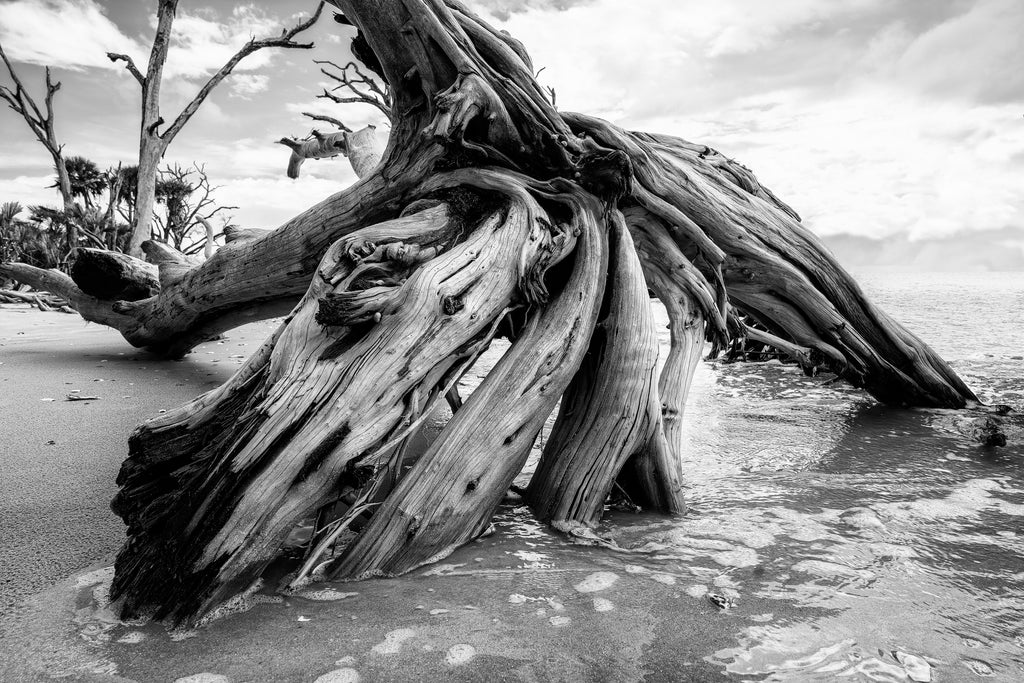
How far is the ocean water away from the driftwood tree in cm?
41

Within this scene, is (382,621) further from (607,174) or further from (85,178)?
(85,178)

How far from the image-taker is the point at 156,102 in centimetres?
1195

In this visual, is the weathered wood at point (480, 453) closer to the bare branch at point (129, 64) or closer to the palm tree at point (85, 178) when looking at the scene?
the bare branch at point (129, 64)

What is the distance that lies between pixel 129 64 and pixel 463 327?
1230 centimetres

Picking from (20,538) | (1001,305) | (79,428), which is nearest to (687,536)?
(20,538)

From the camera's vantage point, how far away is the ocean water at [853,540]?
5.57ft

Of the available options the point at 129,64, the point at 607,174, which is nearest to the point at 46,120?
the point at 129,64

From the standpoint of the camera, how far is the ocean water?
1699 mm

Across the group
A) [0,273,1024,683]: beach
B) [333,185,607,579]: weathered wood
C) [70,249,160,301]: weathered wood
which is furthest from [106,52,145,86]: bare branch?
[333,185,607,579]: weathered wood

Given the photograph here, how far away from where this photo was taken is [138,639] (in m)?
1.68

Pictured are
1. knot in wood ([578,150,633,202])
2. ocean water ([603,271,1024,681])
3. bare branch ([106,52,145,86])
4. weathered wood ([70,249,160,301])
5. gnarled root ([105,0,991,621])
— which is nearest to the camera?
ocean water ([603,271,1024,681])

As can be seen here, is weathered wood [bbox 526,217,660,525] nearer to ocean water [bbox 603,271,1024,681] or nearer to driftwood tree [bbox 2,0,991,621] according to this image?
driftwood tree [bbox 2,0,991,621]

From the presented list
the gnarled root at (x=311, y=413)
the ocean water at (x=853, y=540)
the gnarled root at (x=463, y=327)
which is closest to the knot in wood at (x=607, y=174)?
the gnarled root at (x=463, y=327)

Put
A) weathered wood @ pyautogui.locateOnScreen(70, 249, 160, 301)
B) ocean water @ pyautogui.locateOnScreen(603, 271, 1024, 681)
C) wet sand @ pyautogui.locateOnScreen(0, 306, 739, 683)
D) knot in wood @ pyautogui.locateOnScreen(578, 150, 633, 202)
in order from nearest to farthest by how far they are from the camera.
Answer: wet sand @ pyautogui.locateOnScreen(0, 306, 739, 683) → ocean water @ pyautogui.locateOnScreen(603, 271, 1024, 681) → knot in wood @ pyautogui.locateOnScreen(578, 150, 633, 202) → weathered wood @ pyautogui.locateOnScreen(70, 249, 160, 301)
